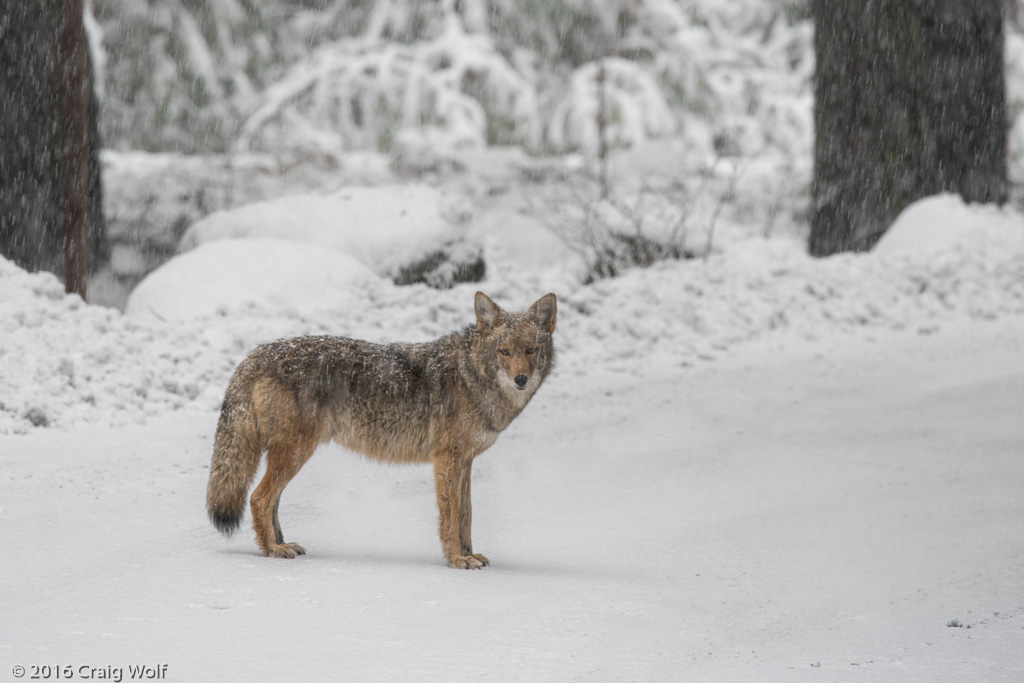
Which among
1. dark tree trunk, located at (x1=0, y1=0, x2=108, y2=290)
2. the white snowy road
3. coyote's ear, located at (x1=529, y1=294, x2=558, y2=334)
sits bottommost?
the white snowy road

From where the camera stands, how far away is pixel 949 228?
11.5 meters

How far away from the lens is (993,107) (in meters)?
12.0

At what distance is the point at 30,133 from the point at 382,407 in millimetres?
5939

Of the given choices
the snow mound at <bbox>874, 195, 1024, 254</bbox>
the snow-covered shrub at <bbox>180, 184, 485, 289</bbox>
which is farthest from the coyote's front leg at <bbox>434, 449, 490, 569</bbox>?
the snow mound at <bbox>874, 195, 1024, 254</bbox>

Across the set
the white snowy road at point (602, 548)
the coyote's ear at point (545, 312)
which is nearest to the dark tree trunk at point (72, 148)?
the white snowy road at point (602, 548)

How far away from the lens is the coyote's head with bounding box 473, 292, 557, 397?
5160 mm

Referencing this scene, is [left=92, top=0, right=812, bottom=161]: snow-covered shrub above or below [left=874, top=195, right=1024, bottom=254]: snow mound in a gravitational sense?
above

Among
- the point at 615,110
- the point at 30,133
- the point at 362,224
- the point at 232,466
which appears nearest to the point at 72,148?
the point at 30,133

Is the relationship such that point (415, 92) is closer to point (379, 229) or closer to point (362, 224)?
point (362, 224)

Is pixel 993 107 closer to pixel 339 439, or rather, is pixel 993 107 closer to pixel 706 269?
pixel 706 269

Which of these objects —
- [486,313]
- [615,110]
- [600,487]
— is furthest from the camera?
[615,110]

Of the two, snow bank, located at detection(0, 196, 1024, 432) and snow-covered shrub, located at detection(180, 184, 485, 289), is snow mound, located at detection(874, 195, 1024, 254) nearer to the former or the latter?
snow bank, located at detection(0, 196, 1024, 432)

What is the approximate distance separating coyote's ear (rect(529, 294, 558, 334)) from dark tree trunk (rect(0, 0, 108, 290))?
6.14 m

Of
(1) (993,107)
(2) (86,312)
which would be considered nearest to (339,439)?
(2) (86,312)
